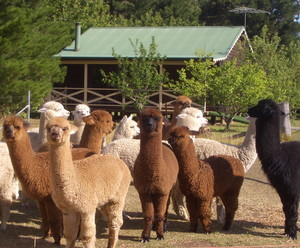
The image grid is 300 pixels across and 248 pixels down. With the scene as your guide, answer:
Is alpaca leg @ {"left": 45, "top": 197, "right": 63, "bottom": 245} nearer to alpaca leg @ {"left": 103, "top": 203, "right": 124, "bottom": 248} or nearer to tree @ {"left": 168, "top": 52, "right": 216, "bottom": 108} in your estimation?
alpaca leg @ {"left": 103, "top": 203, "right": 124, "bottom": 248}

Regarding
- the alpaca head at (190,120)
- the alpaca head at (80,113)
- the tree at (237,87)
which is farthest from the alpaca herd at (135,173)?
the tree at (237,87)

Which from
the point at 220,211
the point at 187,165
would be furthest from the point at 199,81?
the point at 187,165

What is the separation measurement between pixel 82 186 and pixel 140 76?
17.8 metres

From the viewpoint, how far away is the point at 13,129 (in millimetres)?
5699

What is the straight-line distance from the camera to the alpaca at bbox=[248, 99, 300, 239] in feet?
21.8

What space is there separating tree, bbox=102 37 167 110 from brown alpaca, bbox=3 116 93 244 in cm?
1652

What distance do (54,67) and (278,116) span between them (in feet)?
57.1

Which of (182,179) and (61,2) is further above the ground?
(61,2)

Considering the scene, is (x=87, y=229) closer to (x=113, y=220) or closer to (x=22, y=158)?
(x=113, y=220)

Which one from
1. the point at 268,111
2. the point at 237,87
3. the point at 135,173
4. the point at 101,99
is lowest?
the point at 135,173

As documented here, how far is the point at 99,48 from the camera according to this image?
991 inches

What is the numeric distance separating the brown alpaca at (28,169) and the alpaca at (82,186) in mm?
510

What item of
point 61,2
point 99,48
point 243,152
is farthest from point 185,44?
point 243,152

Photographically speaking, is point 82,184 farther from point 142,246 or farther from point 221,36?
point 221,36
